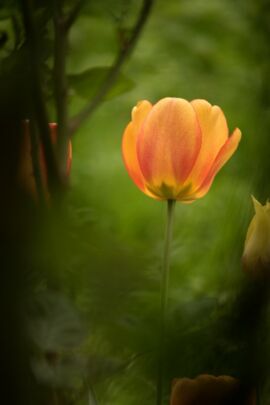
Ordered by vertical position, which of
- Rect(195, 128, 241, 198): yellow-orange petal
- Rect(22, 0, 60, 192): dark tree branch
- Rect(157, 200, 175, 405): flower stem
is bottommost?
Rect(157, 200, 175, 405): flower stem

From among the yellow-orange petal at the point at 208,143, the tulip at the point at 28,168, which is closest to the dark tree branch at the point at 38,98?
the tulip at the point at 28,168

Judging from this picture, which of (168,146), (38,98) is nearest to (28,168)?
→ (38,98)

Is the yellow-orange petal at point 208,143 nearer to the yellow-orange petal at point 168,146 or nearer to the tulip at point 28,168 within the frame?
the yellow-orange petal at point 168,146

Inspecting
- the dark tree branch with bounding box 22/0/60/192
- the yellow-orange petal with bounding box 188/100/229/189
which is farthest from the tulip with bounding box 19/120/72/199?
the yellow-orange petal with bounding box 188/100/229/189

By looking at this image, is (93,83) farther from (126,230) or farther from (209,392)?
(209,392)

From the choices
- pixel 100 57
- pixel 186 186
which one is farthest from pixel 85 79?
pixel 186 186

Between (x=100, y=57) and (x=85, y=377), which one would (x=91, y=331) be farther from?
(x=100, y=57)

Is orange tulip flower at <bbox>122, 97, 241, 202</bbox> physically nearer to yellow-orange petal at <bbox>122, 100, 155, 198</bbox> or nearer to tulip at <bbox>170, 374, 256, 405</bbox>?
yellow-orange petal at <bbox>122, 100, 155, 198</bbox>
